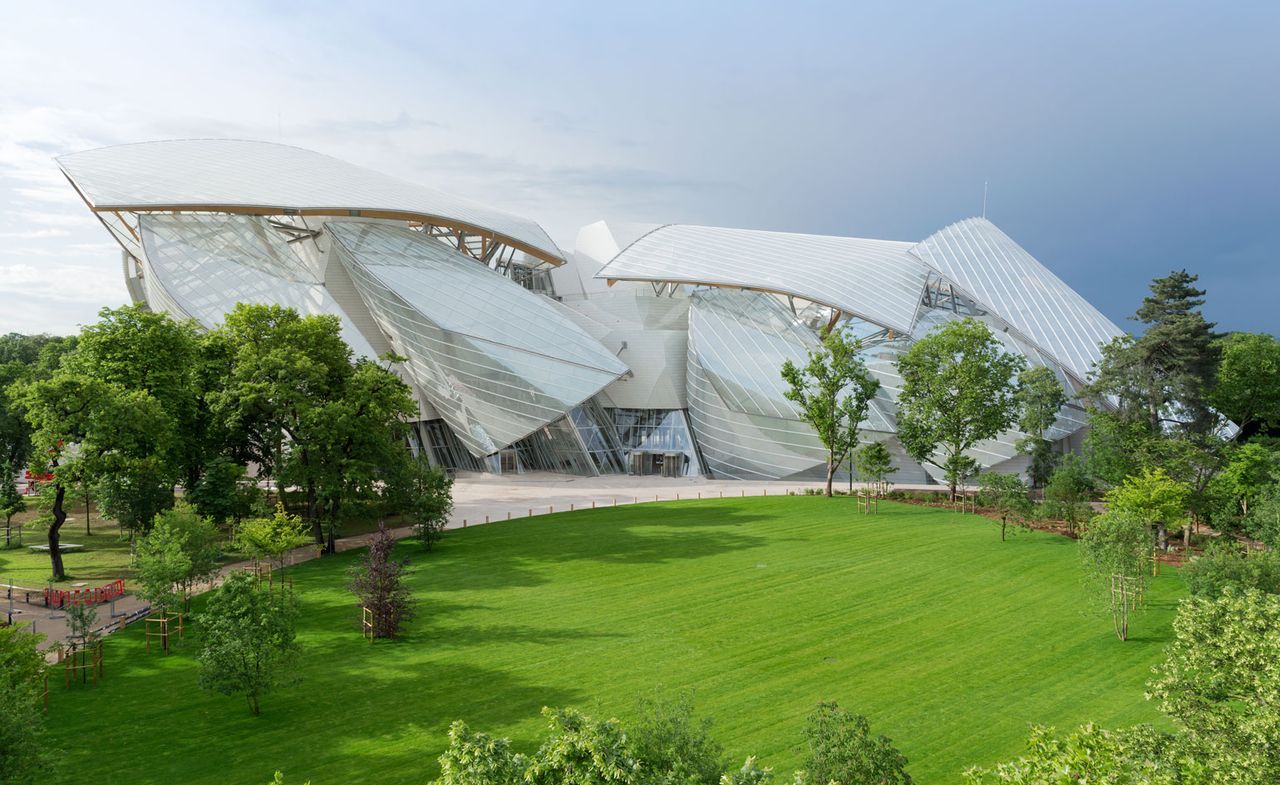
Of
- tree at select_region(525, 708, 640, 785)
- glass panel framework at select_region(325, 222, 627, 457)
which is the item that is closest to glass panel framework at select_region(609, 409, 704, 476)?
glass panel framework at select_region(325, 222, 627, 457)

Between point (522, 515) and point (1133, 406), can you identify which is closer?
point (1133, 406)

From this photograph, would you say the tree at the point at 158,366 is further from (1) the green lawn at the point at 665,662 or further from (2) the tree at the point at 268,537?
(1) the green lawn at the point at 665,662

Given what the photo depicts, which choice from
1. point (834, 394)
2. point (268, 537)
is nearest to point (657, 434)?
point (834, 394)

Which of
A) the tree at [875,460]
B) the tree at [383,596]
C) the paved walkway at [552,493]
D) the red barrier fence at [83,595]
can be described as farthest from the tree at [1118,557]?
the red barrier fence at [83,595]

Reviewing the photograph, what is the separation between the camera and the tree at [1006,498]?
32438mm

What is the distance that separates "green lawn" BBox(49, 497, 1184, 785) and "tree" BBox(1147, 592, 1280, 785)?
168 inches

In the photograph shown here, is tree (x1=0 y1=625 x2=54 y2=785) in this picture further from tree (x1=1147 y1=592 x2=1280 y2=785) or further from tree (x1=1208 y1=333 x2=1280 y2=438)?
tree (x1=1208 y1=333 x2=1280 y2=438)

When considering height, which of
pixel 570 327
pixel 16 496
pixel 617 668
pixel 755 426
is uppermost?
pixel 570 327

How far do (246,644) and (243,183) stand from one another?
156 feet

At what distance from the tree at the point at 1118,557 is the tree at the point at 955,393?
58.5 ft

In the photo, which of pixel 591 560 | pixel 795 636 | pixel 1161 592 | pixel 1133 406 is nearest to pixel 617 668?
pixel 795 636

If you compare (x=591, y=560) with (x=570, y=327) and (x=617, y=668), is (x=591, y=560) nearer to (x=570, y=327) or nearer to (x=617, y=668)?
(x=617, y=668)

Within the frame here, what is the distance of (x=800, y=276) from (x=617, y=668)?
40.9 metres

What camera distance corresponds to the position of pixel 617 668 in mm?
18359
